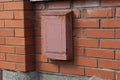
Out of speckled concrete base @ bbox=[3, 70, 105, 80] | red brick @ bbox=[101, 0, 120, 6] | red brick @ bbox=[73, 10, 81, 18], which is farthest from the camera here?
speckled concrete base @ bbox=[3, 70, 105, 80]

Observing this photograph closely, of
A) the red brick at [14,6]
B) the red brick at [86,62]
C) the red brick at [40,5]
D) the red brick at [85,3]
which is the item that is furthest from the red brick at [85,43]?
the red brick at [14,6]

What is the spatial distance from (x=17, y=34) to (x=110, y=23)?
3.03ft

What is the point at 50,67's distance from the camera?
258 centimetres

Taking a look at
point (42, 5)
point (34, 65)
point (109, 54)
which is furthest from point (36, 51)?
point (109, 54)

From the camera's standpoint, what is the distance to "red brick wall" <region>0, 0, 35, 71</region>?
2604mm

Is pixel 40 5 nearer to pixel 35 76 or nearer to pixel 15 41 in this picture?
pixel 15 41

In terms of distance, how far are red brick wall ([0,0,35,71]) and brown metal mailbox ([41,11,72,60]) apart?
17 centimetres

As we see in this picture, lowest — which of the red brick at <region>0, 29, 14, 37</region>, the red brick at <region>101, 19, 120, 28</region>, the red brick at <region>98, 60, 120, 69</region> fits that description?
the red brick at <region>98, 60, 120, 69</region>

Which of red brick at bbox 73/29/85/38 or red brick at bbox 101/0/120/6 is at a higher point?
red brick at bbox 101/0/120/6

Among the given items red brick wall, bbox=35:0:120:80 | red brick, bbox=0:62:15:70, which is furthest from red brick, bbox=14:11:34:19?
red brick, bbox=0:62:15:70

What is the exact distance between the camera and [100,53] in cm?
227

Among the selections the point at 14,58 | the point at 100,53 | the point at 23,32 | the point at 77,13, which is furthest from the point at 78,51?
the point at 14,58

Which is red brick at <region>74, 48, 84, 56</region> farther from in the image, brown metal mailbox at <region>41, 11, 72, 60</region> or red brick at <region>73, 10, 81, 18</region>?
red brick at <region>73, 10, 81, 18</region>

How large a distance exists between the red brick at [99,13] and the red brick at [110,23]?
42 millimetres
